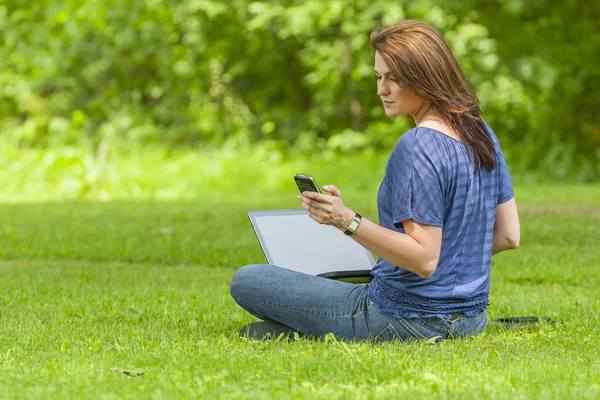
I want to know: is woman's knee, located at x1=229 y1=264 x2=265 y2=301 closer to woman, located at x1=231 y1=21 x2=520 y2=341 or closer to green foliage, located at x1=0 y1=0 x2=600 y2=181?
woman, located at x1=231 y1=21 x2=520 y2=341

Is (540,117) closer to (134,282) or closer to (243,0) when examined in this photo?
(243,0)

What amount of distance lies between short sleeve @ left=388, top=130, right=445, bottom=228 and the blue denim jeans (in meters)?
0.55

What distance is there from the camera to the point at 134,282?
6719 millimetres

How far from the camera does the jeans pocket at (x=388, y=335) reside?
4.10 m

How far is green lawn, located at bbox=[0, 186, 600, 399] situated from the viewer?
3.41 metres

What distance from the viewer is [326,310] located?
422 cm

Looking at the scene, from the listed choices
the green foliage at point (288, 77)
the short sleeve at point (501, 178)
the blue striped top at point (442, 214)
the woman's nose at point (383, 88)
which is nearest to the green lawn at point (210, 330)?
the blue striped top at point (442, 214)

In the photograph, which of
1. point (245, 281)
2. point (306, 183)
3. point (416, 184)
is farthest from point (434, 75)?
point (245, 281)

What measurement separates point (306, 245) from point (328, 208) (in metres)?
1.30

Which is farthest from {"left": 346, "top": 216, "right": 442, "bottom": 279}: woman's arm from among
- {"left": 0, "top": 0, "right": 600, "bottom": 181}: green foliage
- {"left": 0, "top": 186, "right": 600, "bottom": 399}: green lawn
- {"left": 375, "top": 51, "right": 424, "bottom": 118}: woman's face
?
{"left": 0, "top": 0, "right": 600, "bottom": 181}: green foliage

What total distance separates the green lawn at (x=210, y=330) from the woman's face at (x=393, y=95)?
39.1 inches

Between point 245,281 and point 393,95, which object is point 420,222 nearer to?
point 393,95

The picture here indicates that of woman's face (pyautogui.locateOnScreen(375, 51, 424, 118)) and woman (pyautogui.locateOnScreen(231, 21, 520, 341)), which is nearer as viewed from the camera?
woman (pyautogui.locateOnScreen(231, 21, 520, 341))

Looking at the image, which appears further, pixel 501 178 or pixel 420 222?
pixel 501 178
